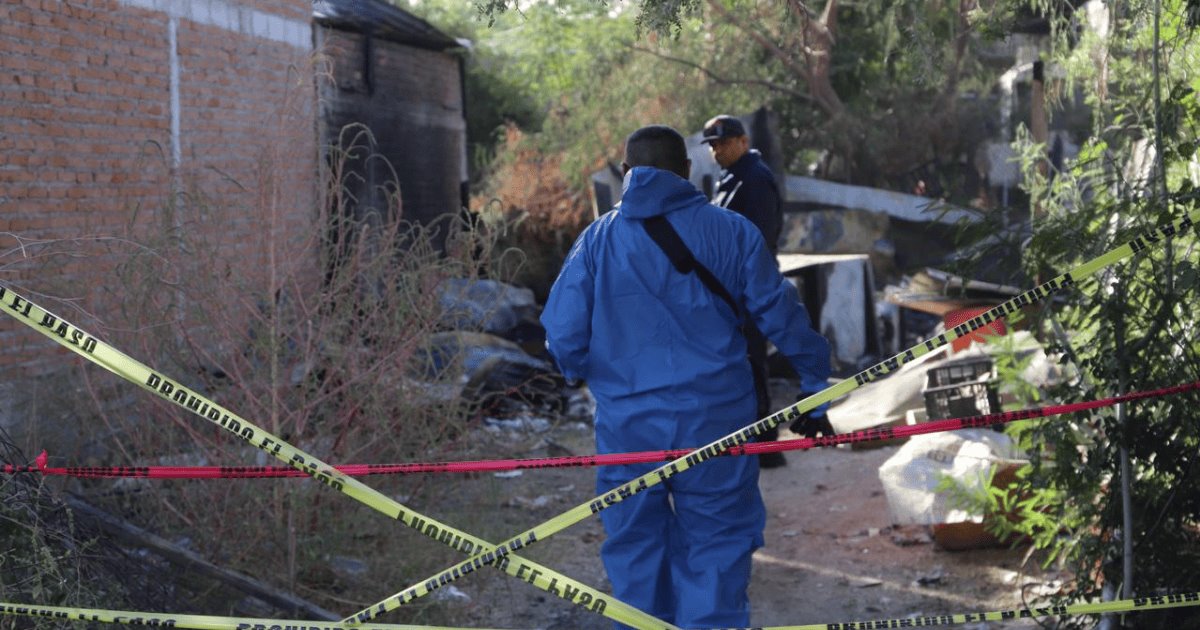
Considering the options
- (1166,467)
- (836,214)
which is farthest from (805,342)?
(836,214)

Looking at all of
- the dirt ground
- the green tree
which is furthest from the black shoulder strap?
the dirt ground

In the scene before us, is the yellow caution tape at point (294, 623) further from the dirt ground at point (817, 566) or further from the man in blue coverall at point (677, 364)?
the dirt ground at point (817, 566)

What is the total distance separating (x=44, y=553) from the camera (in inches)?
119

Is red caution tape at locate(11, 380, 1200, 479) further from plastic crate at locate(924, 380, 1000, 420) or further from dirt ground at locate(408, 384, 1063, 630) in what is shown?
plastic crate at locate(924, 380, 1000, 420)

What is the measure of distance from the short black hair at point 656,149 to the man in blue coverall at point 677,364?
11cm

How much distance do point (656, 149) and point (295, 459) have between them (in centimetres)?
166

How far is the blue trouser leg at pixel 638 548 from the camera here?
3688mm

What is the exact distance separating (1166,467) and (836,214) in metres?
10.2

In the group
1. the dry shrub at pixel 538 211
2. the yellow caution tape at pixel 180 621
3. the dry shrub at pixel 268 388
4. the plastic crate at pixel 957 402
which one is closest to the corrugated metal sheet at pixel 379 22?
the dry shrub at pixel 538 211

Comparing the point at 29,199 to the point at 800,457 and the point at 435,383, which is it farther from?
the point at 800,457

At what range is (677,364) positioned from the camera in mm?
3600

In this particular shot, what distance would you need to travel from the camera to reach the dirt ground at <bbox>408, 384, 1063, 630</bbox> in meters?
4.89

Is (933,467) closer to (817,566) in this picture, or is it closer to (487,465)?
(817,566)

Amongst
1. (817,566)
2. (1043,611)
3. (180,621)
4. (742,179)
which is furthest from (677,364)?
(742,179)
